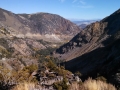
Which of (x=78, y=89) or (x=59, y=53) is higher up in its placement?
(x=78, y=89)

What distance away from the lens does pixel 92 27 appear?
497 feet

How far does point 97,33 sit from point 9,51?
6991 cm

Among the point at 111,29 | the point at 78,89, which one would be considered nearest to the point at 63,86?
the point at 78,89

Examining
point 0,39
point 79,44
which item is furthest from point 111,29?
point 0,39

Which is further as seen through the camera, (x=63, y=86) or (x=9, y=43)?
(x=9, y=43)

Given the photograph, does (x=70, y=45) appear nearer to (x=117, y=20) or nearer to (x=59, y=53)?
(x=59, y=53)

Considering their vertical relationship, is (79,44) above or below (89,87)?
below

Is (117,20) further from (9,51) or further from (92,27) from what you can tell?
(9,51)

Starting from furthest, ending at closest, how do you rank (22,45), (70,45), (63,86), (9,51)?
(22,45) → (70,45) → (9,51) → (63,86)

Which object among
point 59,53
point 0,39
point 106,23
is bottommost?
point 59,53

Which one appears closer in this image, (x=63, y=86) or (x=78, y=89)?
(x=78, y=89)

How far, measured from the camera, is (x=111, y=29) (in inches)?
5325

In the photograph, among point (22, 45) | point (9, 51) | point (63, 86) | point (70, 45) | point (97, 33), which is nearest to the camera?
point (63, 86)

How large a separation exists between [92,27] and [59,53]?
41330 millimetres
